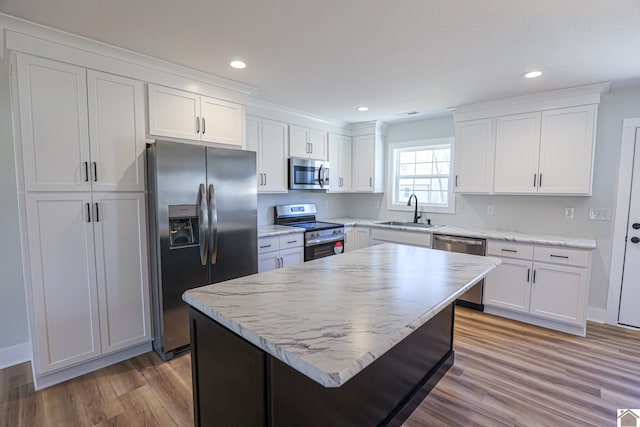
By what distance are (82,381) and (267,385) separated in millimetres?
2018

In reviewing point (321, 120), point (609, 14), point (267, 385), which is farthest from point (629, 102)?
point (267, 385)

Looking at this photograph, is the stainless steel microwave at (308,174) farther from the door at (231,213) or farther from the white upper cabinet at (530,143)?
the white upper cabinet at (530,143)

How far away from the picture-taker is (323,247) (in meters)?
3.93

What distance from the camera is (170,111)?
2588mm

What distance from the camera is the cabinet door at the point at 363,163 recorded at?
459 centimetres

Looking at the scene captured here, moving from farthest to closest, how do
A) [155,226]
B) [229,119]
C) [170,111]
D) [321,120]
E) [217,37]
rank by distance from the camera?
1. [321,120]
2. [229,119]
3. [170,111]
4. [155,226]
5. [217,37]

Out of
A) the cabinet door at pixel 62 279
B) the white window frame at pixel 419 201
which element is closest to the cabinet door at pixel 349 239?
the white window frame at pixel 419 201

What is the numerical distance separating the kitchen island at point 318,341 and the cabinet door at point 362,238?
2.35m

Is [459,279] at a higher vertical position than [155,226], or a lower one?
lower

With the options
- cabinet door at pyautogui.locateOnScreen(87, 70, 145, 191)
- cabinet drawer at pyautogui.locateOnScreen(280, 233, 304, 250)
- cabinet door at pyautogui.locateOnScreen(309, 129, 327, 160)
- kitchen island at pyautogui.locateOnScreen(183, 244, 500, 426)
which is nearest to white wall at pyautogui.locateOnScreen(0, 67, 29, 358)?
cabinet door at pyautogui.locateOnScreen(87, 70, 145, 191)

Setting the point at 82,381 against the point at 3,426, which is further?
the point at 82,381

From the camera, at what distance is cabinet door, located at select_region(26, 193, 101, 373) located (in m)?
2.06

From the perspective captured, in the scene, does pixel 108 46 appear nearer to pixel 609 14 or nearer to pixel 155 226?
pixel 155 226

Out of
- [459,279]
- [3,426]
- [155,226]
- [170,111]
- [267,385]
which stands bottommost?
[3,426]
